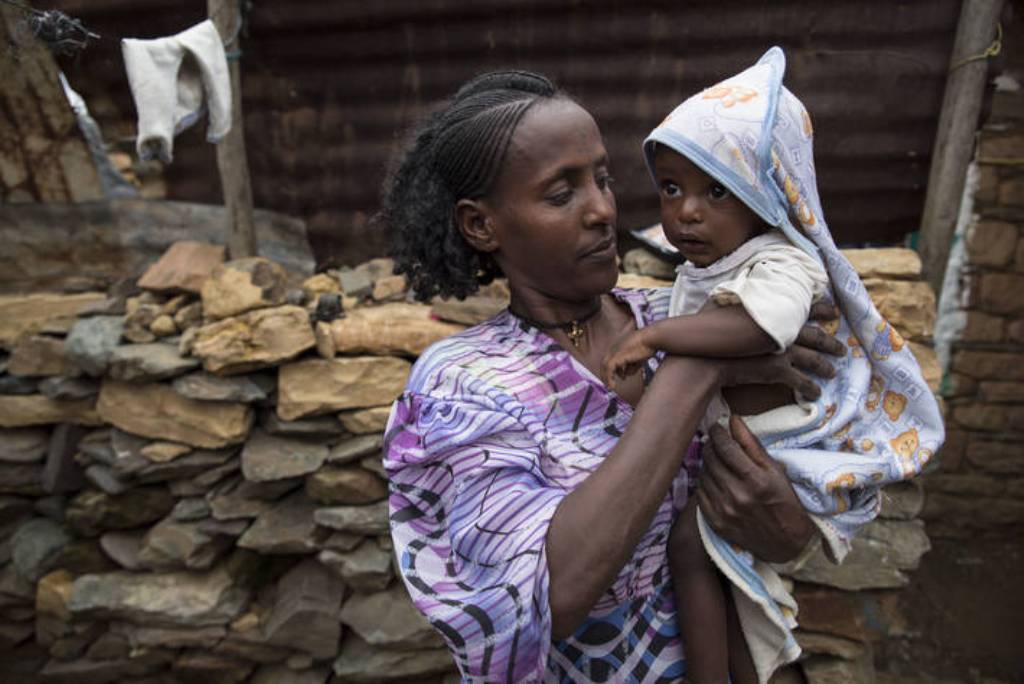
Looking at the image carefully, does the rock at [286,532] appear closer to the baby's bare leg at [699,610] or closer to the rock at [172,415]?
the rock at [172,415]

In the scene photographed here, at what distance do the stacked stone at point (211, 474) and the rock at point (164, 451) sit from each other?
0.01m

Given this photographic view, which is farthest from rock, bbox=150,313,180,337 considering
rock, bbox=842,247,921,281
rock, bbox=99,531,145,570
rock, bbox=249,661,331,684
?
rock, bbox=842,247,921,281

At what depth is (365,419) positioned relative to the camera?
3.11m

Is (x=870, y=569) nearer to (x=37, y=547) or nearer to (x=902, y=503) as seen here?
(x=902, y=503)

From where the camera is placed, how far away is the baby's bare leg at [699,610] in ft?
4.49

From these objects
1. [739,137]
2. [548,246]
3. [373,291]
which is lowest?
[373,291]

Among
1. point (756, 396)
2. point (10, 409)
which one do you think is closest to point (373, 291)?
point (10, 409)

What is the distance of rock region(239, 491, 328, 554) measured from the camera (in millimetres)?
3182

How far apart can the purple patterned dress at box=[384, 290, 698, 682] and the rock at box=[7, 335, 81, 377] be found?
286cm

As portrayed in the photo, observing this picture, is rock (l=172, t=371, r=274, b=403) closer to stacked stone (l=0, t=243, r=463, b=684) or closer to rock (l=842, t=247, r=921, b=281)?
stacked stone (l=0, t=243, r=463, b=684)

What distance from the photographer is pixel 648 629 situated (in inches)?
55.2

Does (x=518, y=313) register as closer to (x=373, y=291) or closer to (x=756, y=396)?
(x=756, y=396)

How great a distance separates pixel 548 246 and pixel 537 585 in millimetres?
635

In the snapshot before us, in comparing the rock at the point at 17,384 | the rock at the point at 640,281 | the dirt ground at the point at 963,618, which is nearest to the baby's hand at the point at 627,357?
the rock at the point at 640,281
